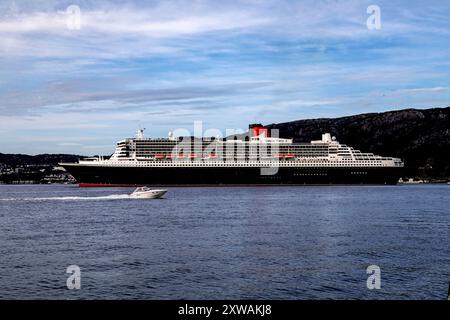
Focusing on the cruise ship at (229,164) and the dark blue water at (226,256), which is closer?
the dark blue water at (226,256)

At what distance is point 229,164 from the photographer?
293 feet

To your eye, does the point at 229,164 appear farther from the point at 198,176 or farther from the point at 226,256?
the point at 226,256

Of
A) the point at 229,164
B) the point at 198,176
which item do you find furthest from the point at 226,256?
the point at 229,164

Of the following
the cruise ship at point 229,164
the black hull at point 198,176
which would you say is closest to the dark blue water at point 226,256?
the black hull at point 198,176

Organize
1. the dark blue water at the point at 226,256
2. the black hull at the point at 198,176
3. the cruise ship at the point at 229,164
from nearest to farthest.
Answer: the dark blue water at the point at 226,256, the black hull at the point at 198,176, the cruise ship at the point at 229,164

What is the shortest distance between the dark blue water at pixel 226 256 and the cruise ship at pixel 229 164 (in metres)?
52.5

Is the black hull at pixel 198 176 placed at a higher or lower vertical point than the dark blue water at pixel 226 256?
higher

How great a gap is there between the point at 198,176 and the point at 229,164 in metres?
5.37

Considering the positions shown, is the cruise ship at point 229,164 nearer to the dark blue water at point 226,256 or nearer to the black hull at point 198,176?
the black hull at point 198,176

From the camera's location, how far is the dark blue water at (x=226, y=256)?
15.0 metres

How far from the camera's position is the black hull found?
8756 centimetres
